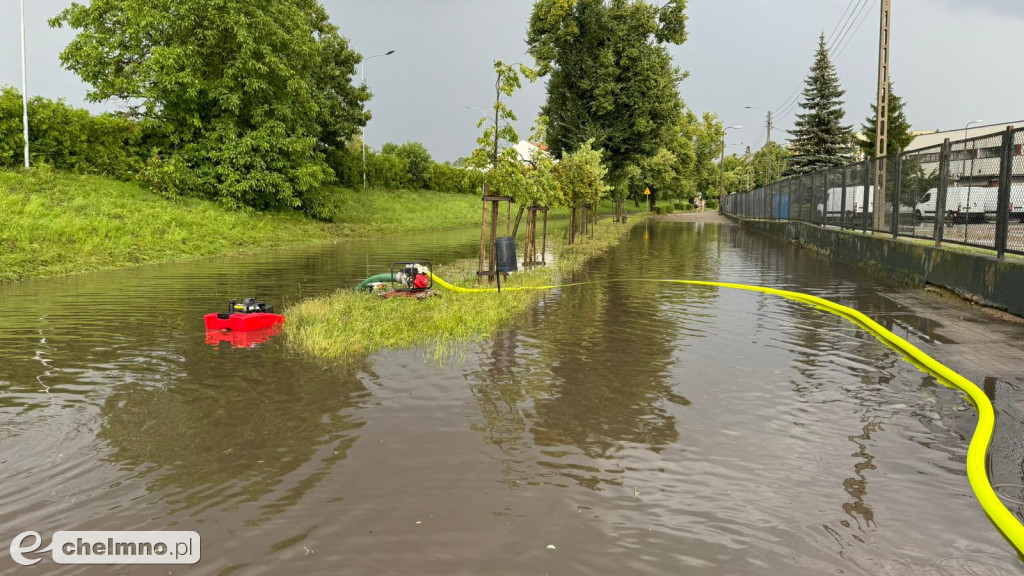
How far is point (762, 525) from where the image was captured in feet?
12.9

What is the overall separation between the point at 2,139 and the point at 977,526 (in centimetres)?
3157

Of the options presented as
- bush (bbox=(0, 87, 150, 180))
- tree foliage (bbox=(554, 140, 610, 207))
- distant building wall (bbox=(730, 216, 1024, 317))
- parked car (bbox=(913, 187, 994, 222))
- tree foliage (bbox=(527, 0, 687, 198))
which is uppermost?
tree foliage (bbox=(527, 0, 687, 198))

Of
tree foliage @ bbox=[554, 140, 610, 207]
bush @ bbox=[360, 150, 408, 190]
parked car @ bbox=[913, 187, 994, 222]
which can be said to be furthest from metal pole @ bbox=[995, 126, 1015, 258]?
bush @ bbox=[360, 150, 408, 190]

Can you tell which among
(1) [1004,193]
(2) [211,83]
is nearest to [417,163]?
(2) [211,83]

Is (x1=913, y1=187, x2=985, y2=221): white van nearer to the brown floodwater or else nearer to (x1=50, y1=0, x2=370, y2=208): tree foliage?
the brown floodwater

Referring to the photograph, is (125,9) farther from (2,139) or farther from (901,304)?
(901,304)

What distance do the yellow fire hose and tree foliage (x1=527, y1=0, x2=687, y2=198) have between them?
92.8ft

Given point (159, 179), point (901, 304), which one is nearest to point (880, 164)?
point (901, 304)

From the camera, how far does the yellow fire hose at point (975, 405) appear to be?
390 centimetres

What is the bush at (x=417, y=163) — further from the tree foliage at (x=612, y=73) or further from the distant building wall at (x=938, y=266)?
the distant building wall at (x=938, y=266)

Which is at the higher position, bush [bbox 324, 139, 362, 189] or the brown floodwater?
bush [bbox 324, 139, 362, 189]

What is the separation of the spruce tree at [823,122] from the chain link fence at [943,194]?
39535mm

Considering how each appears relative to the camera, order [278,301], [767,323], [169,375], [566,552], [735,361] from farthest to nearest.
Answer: [278,301] < [767,323] < [735,361] < [169,375] < [566,552]

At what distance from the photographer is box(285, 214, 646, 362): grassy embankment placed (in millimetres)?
8633
